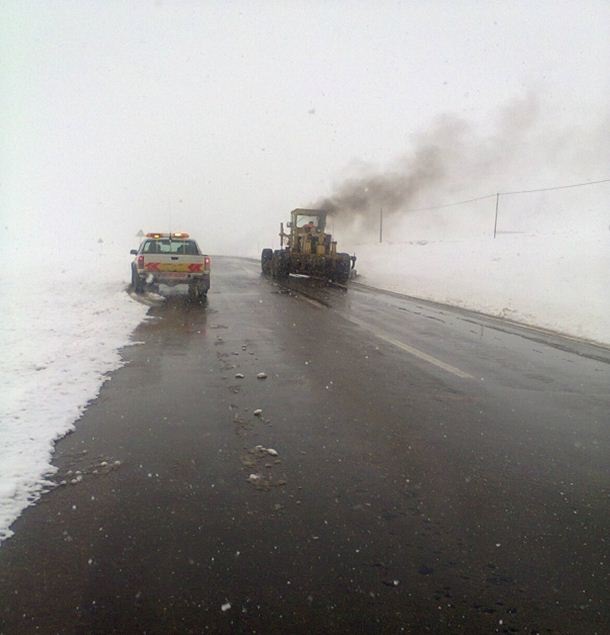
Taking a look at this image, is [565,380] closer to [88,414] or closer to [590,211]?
[88,414]

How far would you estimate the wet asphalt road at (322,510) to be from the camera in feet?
7.05

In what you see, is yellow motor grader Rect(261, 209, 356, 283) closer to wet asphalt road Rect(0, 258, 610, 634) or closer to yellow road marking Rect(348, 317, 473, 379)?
yellow road marking Rect(348, 317, 473, 379)

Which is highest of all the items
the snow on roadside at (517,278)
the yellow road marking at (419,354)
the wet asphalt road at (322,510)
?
the snow on roadside at (517,278)

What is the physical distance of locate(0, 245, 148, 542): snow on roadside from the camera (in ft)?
10.9

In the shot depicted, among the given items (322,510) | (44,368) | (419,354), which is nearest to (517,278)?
(419,354)

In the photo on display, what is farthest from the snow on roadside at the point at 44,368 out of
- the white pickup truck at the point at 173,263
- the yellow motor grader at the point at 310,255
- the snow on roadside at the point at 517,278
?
the yellow motor grader at the point at 310,255

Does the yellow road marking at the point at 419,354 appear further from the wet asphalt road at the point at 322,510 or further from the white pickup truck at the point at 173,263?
the white pickup truck at the point at 173,263

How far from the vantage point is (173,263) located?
13.0 meters

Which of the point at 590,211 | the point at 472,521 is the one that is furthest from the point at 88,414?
the point at 590,211

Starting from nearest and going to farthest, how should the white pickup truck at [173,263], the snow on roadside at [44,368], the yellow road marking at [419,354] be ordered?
1. the snow on roadside at [44,368]
2. the yellow road marking at [419,354]
3. the white pickup truck at [173,263]

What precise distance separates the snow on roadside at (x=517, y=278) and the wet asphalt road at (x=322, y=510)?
661 centimetres

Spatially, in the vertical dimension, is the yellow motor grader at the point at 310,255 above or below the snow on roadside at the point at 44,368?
above

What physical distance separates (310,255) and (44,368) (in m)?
16.2

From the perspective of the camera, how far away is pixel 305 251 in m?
21.8
